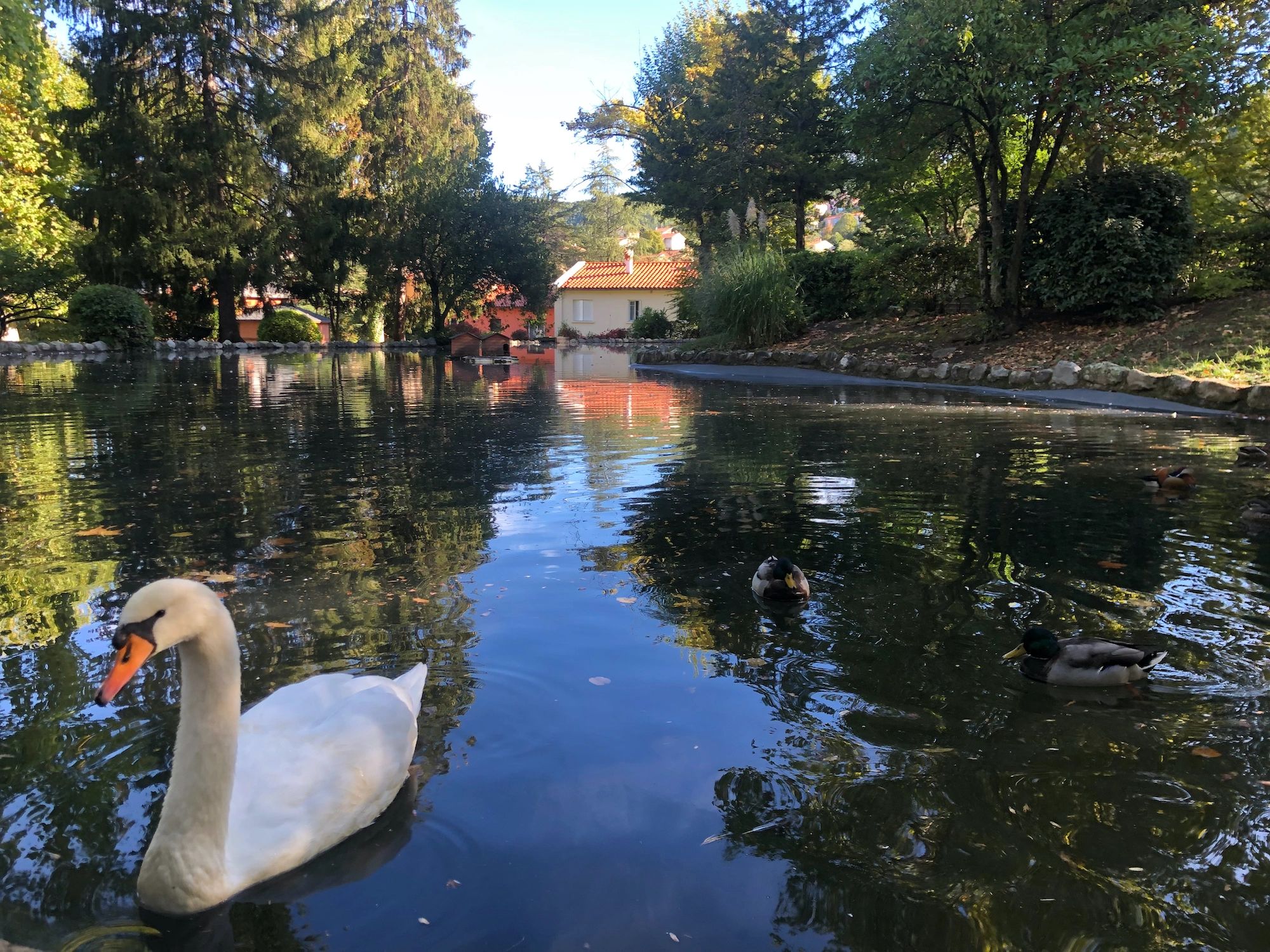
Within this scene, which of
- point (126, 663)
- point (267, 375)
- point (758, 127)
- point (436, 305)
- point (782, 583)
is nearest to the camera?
point (126, 663)

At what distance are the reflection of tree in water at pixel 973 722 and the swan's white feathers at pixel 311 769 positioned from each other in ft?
3.50

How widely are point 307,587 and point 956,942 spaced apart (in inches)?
143

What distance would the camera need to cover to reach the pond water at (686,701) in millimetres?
2217

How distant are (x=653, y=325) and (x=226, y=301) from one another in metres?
21.0

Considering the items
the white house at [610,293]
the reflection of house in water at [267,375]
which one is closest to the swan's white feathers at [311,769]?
the reflection of house in water at [267,375]

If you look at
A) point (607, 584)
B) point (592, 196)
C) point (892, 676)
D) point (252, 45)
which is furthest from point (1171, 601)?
point (592, 196)

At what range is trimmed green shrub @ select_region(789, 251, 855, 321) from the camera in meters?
21.9

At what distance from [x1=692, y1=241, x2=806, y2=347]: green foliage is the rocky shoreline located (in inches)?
23.4

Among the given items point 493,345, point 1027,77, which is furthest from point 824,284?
point 493,345

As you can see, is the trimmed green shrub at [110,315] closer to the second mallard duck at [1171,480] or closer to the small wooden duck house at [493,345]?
the small wooden duck house at [493,345]

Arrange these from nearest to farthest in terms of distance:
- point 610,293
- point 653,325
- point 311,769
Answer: point 311,769 < point 653,325 < point 610,293

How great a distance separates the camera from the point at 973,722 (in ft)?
10.5

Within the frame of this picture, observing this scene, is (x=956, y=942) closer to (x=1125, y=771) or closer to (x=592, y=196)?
(x=1125, y=771)

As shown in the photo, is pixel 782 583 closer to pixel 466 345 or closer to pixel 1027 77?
pixel 1027 77
